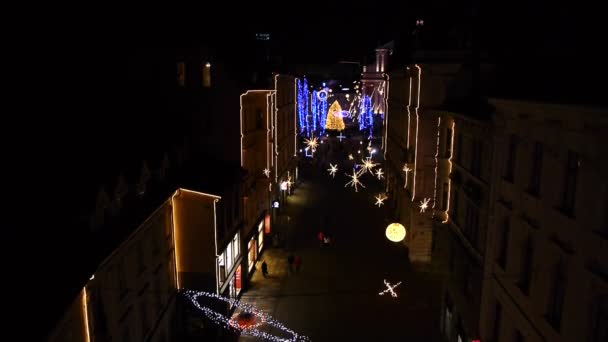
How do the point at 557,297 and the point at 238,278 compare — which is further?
the point at 238,278

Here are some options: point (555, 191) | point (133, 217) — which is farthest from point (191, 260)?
point (555, 191)

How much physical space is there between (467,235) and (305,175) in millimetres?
40566

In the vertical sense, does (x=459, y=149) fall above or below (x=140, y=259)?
above

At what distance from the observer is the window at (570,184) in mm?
10398

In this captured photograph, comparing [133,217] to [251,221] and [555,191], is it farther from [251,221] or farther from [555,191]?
[251,221]

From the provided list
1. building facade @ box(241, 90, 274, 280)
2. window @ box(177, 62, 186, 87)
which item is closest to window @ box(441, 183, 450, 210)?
building facade @ box(241, 90, 274, 280)

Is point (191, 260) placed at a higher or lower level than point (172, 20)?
lower

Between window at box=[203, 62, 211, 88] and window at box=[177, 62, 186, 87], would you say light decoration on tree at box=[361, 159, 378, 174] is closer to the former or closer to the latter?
window at box=[203, 62, 211, 88]

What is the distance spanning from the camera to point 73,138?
15.6 metres

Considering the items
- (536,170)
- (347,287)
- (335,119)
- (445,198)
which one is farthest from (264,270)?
(335,119)

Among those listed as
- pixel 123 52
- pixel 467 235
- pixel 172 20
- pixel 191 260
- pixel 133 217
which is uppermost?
pixel 172 20

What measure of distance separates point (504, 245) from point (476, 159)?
13.8ft

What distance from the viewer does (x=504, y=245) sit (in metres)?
14.8

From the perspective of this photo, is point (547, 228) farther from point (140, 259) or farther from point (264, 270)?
point (264, 270)
